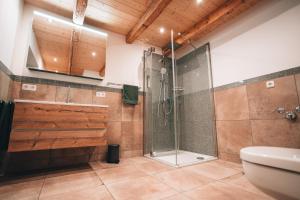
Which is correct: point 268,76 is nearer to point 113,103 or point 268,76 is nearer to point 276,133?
point 276,133

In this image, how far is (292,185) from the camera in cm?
84

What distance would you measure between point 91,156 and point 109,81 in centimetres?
128

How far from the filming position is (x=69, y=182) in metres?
1.59

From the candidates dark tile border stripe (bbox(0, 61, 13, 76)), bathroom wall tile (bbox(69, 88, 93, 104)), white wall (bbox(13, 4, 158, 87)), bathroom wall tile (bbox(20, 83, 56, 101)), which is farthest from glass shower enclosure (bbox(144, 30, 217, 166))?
dark tile border stripe (bbox(0, 61, 13, 76))

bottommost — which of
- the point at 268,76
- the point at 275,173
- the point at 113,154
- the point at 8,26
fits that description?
the point at 113,154

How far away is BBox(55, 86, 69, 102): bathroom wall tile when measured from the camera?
223 centimetres

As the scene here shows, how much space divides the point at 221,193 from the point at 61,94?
2.35 metres

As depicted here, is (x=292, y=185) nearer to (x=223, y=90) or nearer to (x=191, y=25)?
(x=223, y=90)

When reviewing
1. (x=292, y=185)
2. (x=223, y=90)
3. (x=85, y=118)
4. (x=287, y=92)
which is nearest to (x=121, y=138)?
(x=85, y=118)

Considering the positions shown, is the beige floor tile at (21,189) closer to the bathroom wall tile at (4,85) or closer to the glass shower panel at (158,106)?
the bathroom wall tile at (4,85)

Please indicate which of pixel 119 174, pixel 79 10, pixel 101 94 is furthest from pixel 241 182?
pixel 79 10

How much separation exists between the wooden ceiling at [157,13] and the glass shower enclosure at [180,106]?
0.43m

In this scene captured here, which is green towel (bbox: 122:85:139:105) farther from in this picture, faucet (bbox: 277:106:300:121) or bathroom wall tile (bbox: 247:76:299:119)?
faucet (bbox: 277:106:300:121)

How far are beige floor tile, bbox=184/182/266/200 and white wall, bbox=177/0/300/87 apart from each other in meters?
1.47
